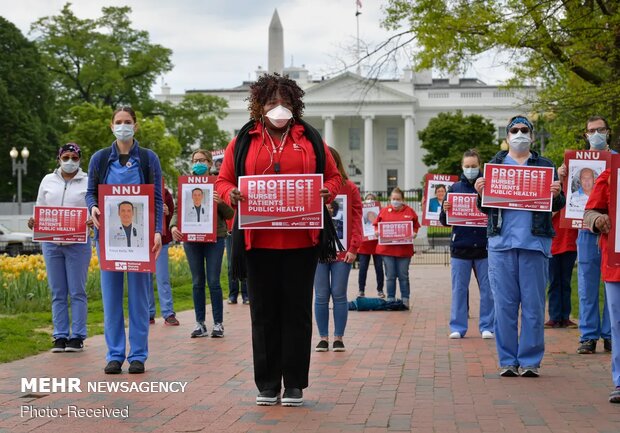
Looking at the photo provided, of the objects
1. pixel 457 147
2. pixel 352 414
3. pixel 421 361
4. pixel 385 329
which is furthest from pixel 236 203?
pixel 457 147

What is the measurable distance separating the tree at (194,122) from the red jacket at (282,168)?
73.1 metres

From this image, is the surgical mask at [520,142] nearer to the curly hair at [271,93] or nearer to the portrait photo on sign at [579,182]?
the portrait photo on sign at [579,182]

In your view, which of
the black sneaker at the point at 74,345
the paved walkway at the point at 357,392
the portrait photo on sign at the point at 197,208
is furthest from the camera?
the portrait photo on sign at the point at 197,208

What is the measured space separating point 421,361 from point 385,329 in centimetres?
343

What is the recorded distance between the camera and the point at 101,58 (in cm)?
7494

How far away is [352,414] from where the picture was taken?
7270 millimetres

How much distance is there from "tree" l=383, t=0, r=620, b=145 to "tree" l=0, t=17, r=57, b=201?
4616 centimetres

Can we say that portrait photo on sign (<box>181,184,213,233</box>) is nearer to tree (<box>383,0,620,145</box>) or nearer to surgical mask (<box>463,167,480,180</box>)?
surgical mask (<box>463,167,480,180</box>)

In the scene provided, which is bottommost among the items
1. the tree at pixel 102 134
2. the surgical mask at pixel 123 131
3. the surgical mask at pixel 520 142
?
the surgical mask at pixel 520 142

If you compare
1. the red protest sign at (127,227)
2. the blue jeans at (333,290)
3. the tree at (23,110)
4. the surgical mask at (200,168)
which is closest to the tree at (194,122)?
the tree at (23,110)

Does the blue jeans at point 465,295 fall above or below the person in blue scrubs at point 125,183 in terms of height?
below

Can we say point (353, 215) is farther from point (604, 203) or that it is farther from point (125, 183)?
point (604, 203)

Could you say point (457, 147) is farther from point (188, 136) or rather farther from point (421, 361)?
point (421, 361)

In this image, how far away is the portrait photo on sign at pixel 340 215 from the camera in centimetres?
1145
